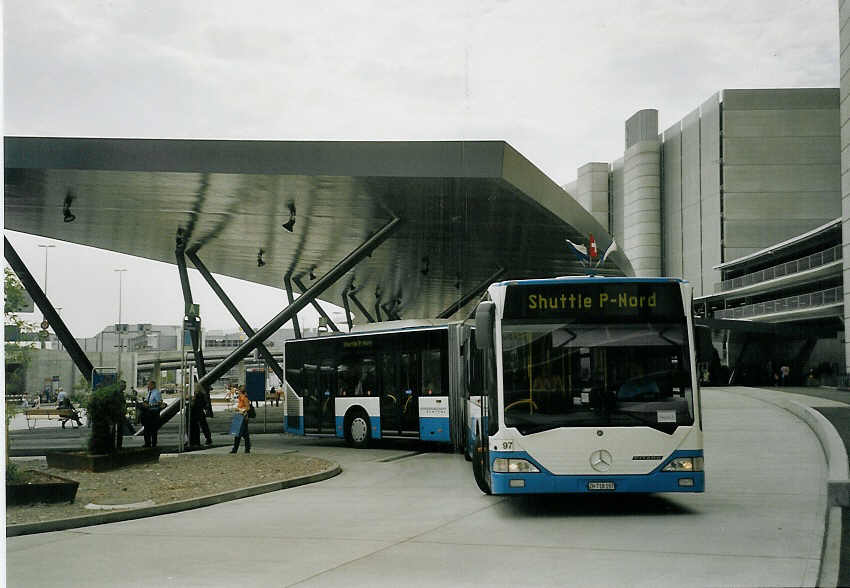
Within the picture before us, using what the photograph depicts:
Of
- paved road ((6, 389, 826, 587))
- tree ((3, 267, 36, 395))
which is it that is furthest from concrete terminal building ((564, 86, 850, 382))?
tree ((3, 267, 36, 395))

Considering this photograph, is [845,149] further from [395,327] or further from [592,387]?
[592,387]

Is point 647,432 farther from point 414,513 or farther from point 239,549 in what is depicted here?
point 239,549

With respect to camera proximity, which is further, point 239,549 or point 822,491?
point 822,491

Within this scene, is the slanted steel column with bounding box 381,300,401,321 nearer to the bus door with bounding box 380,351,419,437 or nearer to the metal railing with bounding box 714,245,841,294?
the metal railing with bounding box 714,245,841,294

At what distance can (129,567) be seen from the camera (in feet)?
27.4

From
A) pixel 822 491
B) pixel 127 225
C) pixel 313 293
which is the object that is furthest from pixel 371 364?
pixel 822 491

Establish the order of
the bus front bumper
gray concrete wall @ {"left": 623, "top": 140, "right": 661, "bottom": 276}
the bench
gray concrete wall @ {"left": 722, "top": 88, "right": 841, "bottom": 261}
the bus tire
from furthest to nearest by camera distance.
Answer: the bench → gray concrete wall @ {"left": 722, "top": 88, "right": 841, "bottom": 261} → gray concrete wall @ {"left": 623, "top": 140, "right": 661, "bottom": 276} → the bus tire → the bus front bumper

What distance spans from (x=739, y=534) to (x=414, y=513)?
12.9ft

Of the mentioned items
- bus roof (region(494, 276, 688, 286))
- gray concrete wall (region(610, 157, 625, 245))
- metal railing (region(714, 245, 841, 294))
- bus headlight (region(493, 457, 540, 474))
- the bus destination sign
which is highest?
gray concrete wall (region(610, 157, 625, 245))

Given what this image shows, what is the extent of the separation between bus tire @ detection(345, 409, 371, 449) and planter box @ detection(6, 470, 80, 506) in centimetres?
1058

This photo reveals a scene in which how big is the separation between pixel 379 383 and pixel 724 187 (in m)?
12.1

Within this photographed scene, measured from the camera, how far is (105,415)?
57.9 ft

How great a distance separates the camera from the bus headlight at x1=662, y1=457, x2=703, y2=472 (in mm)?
10625

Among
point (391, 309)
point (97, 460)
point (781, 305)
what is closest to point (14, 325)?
point (97, 460)
